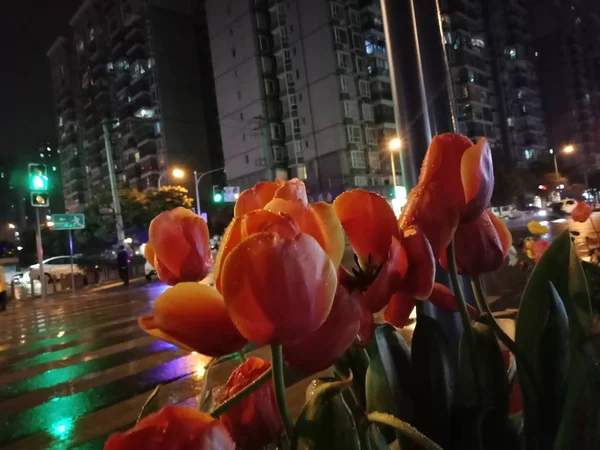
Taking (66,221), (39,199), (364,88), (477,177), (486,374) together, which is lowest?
(486,374)

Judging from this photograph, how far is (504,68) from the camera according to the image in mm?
61438

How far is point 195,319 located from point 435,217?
0.98 feet

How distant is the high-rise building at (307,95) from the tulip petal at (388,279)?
136 ft

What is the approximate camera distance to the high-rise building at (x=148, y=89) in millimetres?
55219

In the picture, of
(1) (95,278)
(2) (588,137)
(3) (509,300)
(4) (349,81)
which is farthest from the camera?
(2) (588,137)

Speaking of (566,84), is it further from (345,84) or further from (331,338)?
(331,338)

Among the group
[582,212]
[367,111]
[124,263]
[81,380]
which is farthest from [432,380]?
[367,111]

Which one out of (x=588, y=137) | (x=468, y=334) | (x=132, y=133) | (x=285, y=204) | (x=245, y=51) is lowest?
(x=468, y=334)

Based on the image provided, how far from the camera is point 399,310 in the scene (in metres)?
0.66

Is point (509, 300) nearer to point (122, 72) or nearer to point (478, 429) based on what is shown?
point (478, 429)

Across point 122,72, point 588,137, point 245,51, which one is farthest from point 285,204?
point 588,137

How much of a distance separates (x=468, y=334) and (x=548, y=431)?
0.47 ft

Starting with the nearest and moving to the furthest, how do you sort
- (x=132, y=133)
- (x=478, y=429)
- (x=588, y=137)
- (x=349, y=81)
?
1. (x=478, y=429)
2. (x=349, y=81)
3. (x=132, y=133)
4. (x=588, y=137)

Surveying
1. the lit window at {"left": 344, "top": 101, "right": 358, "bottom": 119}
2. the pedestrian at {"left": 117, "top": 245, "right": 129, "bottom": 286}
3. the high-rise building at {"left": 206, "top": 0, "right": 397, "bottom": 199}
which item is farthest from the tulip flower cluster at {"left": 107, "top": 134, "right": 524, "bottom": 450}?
the lit window at {"left": 344, "top": 101, "right": 358, "bottom": 119}
